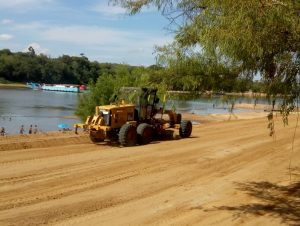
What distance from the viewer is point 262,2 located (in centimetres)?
590

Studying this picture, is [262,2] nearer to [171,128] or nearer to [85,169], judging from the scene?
[85,169]

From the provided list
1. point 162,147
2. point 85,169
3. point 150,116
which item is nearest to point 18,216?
point 85,169

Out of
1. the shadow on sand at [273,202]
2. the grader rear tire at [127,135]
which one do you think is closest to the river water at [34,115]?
the grader rear tire at [127,135]

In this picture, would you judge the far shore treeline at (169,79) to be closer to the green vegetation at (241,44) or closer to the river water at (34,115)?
the green vegetation at (241,44)

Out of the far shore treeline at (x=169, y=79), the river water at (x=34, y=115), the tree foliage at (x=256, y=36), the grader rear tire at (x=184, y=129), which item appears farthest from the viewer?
the river water at (x=34, y=115)

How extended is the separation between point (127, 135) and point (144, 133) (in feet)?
3.23

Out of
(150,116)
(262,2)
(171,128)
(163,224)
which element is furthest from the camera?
(171,128)

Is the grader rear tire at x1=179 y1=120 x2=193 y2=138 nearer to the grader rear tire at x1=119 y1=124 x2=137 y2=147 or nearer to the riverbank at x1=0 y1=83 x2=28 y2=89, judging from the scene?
the grader rear tire at x1=119 y1=124 x2=137 y2=147

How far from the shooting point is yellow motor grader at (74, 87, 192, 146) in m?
18.2

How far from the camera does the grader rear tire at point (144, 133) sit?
18.7 meters

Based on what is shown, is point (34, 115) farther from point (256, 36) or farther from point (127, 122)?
point (256, 36)

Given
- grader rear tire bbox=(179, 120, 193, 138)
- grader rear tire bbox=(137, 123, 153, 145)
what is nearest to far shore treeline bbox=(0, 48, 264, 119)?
grader rear tire bbox=(137, 123, 153, 145)

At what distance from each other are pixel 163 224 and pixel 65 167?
548 cm

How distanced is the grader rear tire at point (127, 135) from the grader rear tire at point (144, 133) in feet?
1.23
